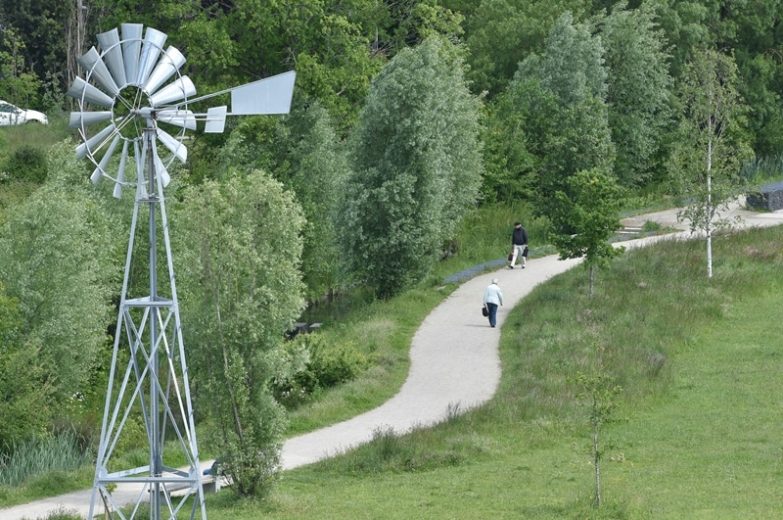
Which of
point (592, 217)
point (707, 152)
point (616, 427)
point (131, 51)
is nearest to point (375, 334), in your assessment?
point (592, 217)

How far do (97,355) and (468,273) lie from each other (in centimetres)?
1498

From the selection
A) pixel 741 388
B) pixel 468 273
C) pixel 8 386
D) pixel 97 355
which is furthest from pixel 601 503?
pixel 468 273

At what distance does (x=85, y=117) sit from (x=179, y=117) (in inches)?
51.6

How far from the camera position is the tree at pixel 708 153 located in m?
45.6

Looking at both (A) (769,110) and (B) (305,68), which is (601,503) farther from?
(A) (769,110)

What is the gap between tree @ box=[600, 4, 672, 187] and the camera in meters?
58.9

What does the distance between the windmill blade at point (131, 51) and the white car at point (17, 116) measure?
45047 millimetres

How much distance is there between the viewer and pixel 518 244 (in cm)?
4884

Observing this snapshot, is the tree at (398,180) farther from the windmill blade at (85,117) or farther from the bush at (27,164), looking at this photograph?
the windmill blade at (85,117)

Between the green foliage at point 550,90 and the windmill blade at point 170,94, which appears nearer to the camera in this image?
the windmill blade at point 170,94

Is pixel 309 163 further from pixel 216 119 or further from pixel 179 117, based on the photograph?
pixel 179 117

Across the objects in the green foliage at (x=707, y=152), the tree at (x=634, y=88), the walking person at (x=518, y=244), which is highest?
the tree at (x=634, y=88)

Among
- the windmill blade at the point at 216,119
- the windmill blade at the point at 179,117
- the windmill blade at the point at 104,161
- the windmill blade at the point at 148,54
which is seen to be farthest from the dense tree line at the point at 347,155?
the windmill blade at the point at 148,54

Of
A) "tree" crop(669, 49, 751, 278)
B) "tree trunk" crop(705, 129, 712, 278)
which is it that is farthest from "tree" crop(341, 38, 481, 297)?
"tree trunk" crop(705, 129, 712, 278)
